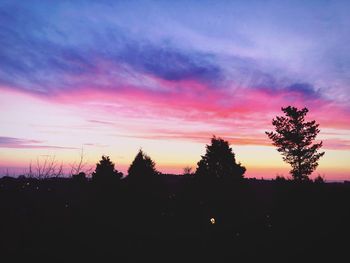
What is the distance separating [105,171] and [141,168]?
2603 mm

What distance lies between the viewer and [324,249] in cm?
1750

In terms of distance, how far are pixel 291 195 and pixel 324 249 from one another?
3979mm

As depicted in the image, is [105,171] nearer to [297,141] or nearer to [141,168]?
[141,168]

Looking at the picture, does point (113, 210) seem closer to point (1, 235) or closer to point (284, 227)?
point (1, 235)

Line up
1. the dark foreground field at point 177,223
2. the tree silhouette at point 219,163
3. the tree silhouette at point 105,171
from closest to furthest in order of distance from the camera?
the dark foreground field at point 177,223 < the tree silhouette at point 105,171 < the tree silhouette at point 219,163

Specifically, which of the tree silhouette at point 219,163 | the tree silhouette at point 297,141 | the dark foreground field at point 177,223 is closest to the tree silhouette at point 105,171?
the dark foreground field at point 177,223

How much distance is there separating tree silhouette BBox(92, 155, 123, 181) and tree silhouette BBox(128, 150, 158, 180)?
1.20 m

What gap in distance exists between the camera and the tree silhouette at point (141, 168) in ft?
74.9

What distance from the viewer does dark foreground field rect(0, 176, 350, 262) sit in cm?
1630

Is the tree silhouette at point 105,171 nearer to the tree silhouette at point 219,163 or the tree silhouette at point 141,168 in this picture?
the tree silhouette at point 141,168

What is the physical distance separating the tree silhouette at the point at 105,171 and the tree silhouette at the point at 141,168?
3.95 feet

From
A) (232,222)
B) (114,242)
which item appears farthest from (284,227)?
(114,242)

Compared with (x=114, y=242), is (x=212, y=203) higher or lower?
higher

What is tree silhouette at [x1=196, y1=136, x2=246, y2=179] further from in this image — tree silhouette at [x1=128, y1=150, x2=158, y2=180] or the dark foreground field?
tree silhouette at [x1=128, y1=150, x2=158, y2=180]
